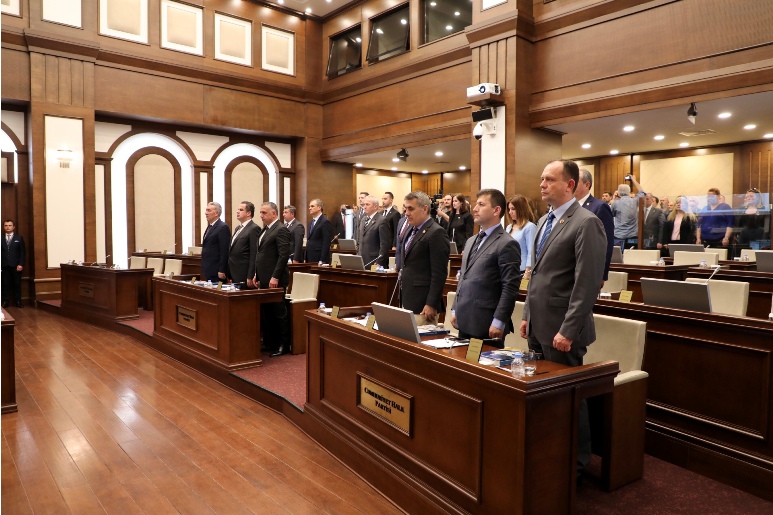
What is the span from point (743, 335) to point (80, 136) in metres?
8.74

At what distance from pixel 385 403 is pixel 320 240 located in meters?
4.45

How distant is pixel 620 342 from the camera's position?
2641mm

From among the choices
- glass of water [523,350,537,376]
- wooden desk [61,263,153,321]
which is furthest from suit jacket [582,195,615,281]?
wooden desk [61,263,153,321]

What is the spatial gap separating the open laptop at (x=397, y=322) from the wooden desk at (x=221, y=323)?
80.2 inches

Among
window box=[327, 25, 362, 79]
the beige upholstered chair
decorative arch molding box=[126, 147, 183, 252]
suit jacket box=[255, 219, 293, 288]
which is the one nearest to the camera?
the beige upholstered chair

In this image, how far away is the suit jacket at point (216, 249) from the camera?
5348 mm

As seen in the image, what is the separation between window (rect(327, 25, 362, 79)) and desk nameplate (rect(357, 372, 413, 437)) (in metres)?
8.57

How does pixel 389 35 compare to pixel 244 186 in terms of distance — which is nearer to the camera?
pixel 389 35

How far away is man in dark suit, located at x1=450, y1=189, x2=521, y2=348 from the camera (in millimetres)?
2758

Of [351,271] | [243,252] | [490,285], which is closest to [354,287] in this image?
[351,271]

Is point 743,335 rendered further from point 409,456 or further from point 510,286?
point 409,456

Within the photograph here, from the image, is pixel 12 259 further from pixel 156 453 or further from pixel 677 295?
pixel 677 295

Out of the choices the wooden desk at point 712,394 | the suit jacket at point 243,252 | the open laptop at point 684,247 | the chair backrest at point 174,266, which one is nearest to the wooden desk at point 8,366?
the suit jacket at point 243,252

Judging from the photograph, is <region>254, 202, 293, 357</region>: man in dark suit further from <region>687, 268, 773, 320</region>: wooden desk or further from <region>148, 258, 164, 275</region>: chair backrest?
<region>687, 268, 773, 320</region>: wooden desk
